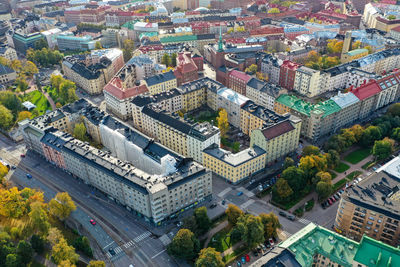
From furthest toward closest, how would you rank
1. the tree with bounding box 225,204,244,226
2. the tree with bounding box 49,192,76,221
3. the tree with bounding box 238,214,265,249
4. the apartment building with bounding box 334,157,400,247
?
the tree with bounding box 49,192,76,221 → the tree with bounding box 225,204,244,226 → the tree with bounding box 238,214,265,249 → the apartment building with bounding box 334,157,400,247

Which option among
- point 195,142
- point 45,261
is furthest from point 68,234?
point 195,142

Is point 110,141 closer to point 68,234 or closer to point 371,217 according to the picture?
point 68,234

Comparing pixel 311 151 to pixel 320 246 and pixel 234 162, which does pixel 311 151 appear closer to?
pixel 234 162

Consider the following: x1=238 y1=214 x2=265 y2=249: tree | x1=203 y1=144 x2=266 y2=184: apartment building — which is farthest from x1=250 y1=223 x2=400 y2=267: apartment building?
x1=203 y1=144 x2=266 y2=184: apartment building

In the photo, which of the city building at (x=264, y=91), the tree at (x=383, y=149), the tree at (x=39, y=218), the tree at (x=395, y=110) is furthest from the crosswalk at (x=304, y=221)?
the tree at (x=39, y=218)

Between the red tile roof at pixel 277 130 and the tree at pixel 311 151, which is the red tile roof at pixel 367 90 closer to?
the tree at pixel 311 151

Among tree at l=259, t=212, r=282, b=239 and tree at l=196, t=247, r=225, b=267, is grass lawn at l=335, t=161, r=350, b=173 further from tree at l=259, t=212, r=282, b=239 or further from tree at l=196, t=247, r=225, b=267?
tree at l=196, t=247, r=225, b=267

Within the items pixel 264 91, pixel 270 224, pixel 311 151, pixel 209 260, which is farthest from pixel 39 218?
pixel 264 91
